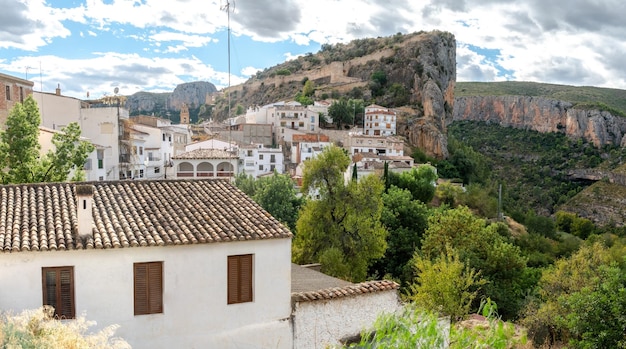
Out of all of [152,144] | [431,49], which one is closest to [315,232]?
[152,144]

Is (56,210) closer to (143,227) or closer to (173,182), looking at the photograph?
(143,227)

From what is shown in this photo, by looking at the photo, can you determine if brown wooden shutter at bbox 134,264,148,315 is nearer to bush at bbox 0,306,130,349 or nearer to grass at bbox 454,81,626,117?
bush at bbox 0,306,130,349

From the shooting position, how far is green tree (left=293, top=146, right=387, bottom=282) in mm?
27680

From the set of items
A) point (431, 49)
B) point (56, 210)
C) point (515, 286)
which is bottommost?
point (515, 286)

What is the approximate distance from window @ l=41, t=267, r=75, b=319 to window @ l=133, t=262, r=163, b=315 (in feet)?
4.06

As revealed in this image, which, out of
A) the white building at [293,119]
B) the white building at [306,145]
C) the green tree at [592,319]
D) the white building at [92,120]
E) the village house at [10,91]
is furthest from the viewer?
the white building at [293,119]

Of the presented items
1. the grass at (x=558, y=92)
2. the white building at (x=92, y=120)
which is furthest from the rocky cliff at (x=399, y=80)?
the white building at (x=92, y=120)

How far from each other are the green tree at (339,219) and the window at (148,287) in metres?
16.6

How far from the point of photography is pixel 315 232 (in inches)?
1105

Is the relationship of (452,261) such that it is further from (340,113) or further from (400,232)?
(340,113)

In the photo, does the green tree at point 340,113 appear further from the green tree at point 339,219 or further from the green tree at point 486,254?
the green tree at point 339,219

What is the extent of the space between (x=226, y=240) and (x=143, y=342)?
2758mm

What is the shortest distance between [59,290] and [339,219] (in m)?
19.3

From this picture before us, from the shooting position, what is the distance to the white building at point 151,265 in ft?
33.4
